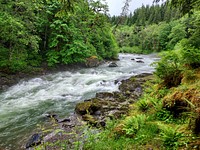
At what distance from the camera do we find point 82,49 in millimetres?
22266

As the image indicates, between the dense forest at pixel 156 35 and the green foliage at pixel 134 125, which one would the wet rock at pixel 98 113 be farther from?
the dense forest at pixel 156 35

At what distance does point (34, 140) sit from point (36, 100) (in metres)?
5.29

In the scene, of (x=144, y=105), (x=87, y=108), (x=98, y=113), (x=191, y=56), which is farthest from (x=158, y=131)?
(x=87, y=108)

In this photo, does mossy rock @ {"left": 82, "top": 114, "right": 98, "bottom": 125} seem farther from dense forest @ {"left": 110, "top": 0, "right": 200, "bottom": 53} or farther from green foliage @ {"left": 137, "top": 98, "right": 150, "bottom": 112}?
dense forest @ {"left": 110, "top": 0, "right": 200, "bottom": 53}

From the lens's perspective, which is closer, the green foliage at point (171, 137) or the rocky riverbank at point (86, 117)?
the green foliage at point (171, 137)

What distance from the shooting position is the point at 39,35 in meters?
22.3

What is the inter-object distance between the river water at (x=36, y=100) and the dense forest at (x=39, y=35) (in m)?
2.50

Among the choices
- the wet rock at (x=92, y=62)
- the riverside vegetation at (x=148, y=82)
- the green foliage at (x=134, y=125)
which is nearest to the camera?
the riverside vegetation at (x=148, y=82)

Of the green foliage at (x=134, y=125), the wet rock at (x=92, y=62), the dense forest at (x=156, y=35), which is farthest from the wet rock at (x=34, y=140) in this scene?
the dense forest at (x=156, y=35)

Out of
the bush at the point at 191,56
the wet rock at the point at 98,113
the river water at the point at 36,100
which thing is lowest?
the river water at the point at 36,100

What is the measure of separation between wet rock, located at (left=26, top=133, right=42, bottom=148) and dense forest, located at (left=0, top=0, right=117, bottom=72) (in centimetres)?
915

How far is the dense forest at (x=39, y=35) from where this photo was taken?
14.8 metres

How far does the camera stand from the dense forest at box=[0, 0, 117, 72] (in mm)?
14750

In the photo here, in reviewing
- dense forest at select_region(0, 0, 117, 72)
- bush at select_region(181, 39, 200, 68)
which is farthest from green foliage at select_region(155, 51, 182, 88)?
dense forest at select_region(0, 0, 117, 72)
